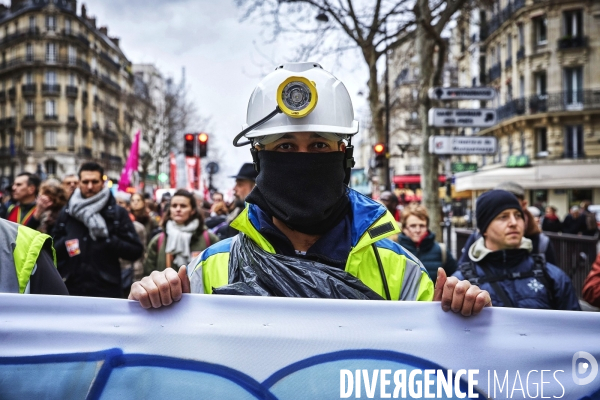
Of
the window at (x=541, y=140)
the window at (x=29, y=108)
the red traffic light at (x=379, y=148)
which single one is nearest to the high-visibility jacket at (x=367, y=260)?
the red traffic light at (x=379, y=148)

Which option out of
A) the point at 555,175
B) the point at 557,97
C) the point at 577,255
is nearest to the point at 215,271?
the point at 577,255

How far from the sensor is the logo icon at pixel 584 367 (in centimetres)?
190

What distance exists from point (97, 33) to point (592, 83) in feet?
201

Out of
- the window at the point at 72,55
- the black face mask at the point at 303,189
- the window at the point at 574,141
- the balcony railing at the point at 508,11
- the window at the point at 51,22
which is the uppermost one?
the window at the point at 51,22

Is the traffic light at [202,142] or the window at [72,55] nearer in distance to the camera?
the traffic light at [202,142]

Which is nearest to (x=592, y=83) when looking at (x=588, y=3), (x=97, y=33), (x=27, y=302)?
(x=588, y=3)

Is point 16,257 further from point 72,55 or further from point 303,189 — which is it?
point 72,55

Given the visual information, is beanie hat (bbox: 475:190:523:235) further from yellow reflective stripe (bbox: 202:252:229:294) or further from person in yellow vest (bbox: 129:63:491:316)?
yellow reflective stripe (bbox: 202:252:229:294)

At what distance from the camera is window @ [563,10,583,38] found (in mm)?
32281

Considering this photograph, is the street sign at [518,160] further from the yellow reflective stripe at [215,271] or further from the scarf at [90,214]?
the yellow reflective stripe at [215,271]

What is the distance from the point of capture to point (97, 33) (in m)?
Result: 74.8

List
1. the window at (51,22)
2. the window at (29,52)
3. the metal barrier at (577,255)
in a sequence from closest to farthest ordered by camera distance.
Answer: the metal barrier at (577,255), the window at (29,52), the window at (51,22)

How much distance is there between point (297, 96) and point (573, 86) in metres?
34.6

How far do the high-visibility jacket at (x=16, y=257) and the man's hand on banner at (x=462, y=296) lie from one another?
154cm
